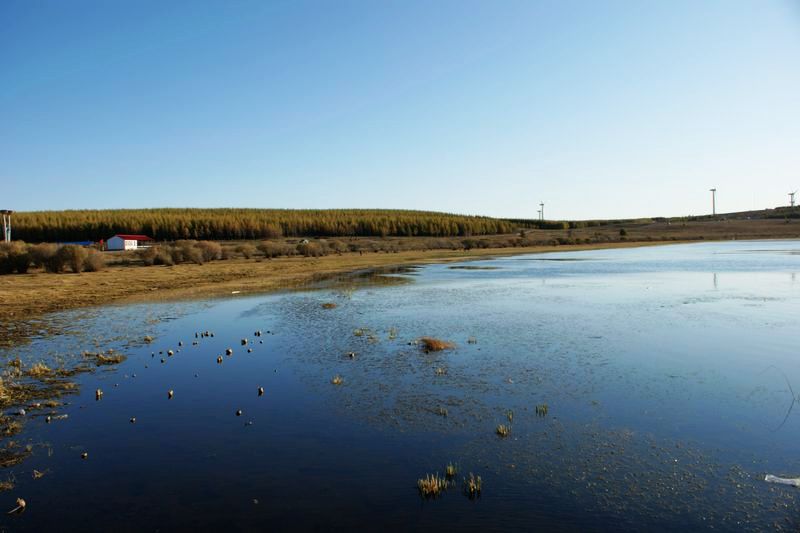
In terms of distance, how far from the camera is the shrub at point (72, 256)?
40.5 meters

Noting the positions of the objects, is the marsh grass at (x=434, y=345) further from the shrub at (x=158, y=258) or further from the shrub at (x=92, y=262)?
the shrub at (x=158, y=258)

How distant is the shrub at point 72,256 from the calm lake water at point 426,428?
25049 millimetres

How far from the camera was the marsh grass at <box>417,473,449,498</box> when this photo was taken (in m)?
7.29

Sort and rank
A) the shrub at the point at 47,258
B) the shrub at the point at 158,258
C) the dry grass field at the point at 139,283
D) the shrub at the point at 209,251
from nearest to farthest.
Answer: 1. the dry grass field at the point at 139,283
2. the shrub at the point at 47,258
3. the shrub at the point at 158,258
4. the shrub at the point at 209,251

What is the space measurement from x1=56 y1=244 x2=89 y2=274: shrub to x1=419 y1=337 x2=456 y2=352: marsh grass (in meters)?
35.2

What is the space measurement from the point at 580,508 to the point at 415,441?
304 cm

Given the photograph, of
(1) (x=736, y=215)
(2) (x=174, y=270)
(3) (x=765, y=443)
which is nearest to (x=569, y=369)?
(3) (x=765, y=443)

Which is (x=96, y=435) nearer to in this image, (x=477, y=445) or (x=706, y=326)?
(x=477, y=445)

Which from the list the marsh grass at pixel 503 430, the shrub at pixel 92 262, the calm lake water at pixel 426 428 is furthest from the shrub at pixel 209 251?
the marsh grass at pixel 503 430

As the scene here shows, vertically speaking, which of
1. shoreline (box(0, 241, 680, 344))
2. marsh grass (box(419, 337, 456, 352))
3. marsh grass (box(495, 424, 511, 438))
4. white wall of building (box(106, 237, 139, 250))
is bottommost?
marsh grass (box(495, 424, 511, 438))

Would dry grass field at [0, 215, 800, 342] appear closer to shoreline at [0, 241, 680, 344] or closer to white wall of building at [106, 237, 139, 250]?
shoreline at [0, 241, 680, 344]

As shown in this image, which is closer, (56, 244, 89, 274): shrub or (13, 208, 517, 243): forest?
(56, 244, 89, 274): shrub

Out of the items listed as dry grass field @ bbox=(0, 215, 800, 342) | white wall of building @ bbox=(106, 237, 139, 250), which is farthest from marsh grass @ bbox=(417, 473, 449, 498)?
white wall of building @ bbox=(106, 237, 139, 250)

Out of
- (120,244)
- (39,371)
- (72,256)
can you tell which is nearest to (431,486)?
(39,371)
